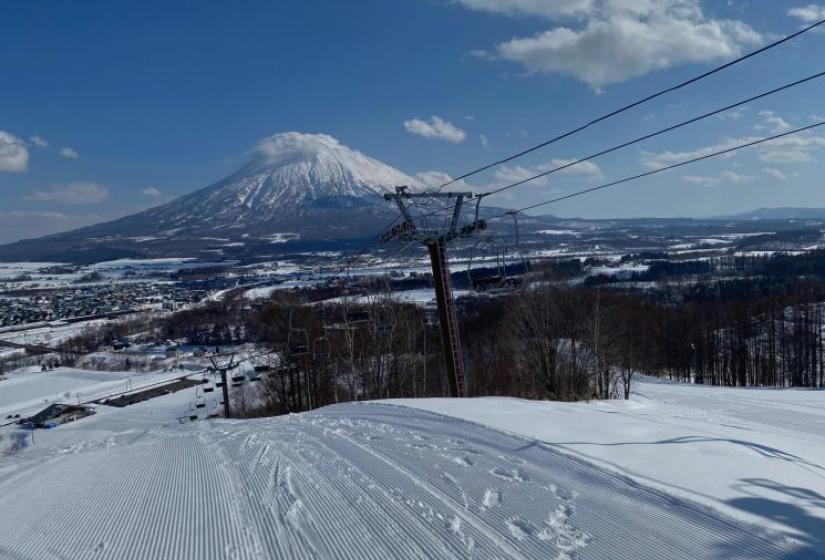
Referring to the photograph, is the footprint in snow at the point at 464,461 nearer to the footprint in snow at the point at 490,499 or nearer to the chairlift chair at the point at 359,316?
the footprint in snow at the point at 490,499

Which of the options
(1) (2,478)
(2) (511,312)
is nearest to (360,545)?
(1) (2,478)

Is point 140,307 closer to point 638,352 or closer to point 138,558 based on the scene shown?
point 638,352

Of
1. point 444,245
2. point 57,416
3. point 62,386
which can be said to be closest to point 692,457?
point 444,245

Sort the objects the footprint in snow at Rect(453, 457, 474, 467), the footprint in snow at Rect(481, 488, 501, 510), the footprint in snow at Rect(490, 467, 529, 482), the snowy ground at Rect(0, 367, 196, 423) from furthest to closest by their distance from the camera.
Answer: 1. the snowy ground at Rect(0, 367, 196, 423)
2. the footprint in snow at Rect(453, 457, 474, 467)
3. the footprint in snow at Rect(490, 467, 529, 482)
4. the footprint in snow at Rect(481, 488, 501, 510)

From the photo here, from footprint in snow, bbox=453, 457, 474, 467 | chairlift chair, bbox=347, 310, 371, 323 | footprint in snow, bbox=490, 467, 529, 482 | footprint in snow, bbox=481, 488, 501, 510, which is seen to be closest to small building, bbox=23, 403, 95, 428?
chairlift chair, bbox=347, 310, 371, 323

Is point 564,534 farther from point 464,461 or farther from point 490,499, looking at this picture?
point 464,461

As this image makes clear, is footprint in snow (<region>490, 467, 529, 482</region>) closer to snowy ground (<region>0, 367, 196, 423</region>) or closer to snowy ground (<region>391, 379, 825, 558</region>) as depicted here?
snowy ground (<region>391, 379, 825, 558</region>)

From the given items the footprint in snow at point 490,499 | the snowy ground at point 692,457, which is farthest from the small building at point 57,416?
the footprint in snow at point 490,499
